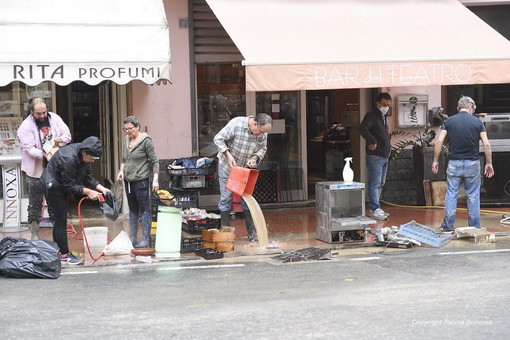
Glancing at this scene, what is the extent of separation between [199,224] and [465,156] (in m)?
3.68

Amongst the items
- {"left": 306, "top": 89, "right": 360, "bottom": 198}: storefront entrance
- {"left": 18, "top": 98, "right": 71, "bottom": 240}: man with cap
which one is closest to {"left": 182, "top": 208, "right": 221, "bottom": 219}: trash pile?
{"left": 18, "top": 98, "right": 71, "bottom": 240}: man with cap

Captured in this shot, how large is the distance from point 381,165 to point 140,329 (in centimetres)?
687

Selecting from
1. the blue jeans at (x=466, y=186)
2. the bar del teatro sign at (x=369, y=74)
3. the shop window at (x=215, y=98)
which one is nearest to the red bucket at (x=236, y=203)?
the shop window at (x=215, y=98)

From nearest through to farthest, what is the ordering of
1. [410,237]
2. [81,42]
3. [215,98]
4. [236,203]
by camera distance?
1. [410,237]
2. [81,42]
3. [236,203]
4. [215,98]

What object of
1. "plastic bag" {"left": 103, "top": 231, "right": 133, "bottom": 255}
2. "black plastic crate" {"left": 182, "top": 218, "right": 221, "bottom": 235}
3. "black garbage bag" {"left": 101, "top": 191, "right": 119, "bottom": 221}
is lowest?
"plastic bag" {"left": 103, "top": 231, "right": 133, "bottom": 255}

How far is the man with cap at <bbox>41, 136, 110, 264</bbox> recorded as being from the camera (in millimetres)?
9031

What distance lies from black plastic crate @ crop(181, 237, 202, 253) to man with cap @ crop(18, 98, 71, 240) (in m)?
1.87

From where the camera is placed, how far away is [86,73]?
419 inches

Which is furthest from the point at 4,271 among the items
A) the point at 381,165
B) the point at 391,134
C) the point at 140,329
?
the point at 391,134

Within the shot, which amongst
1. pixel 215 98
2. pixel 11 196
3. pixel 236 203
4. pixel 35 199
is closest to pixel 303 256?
pixel 236 203

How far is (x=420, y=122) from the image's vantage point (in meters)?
14.0

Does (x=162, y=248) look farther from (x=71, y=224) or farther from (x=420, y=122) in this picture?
(x=420, y=122)

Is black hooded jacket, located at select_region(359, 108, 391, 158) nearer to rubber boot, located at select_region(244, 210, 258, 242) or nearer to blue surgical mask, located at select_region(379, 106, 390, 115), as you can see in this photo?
blue surgical mask, located at select_region(379, 106, 390, 115)

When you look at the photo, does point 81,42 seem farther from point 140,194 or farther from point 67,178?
point 67,178
